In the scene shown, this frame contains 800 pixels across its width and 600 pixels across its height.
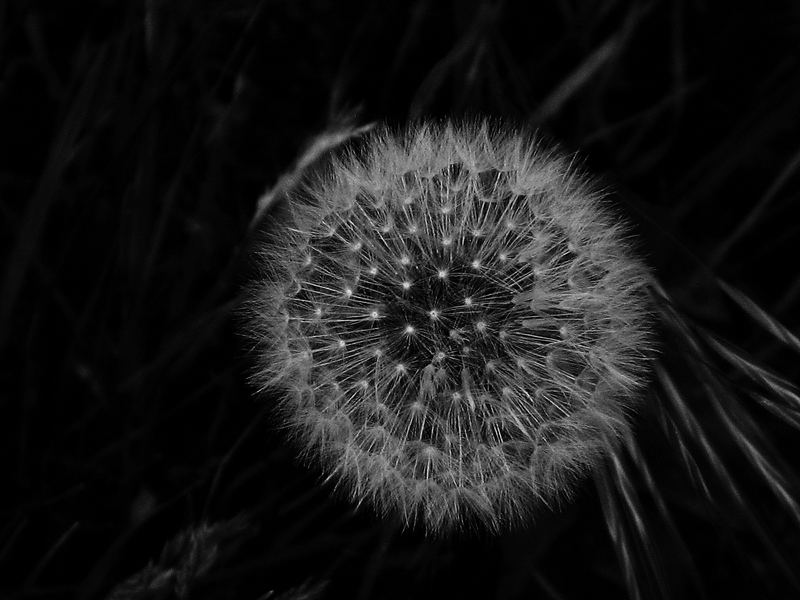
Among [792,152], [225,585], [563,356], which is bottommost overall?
[225,585]

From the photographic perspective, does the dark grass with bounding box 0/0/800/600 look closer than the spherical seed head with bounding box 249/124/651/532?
No

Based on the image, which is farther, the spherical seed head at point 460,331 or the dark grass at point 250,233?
the dark grass at point 250,233

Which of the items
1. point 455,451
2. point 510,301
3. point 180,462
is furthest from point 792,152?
point 180,462

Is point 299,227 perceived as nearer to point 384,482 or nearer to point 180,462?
point 384,482
